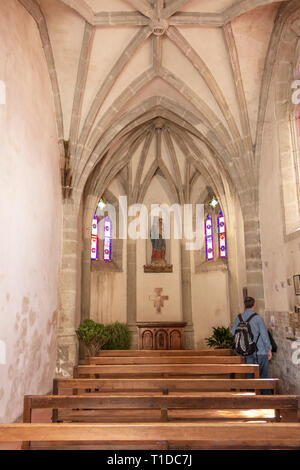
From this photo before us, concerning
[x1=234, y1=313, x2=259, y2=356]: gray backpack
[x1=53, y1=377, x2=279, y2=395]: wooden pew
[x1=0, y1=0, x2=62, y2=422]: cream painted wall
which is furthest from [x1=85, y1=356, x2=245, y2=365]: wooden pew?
[x1=53, y1=377, x2=279, y2=395]: wooden pew

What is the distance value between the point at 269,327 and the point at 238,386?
14.9 ft

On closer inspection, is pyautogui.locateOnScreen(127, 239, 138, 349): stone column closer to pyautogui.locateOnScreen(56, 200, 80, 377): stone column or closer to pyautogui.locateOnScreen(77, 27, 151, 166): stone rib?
pyautogui.locateOnScreen(56, 200, 80, 377): stone column

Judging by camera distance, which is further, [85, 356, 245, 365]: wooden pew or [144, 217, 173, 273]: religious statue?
[144, 217, 173, 273]: religious statue

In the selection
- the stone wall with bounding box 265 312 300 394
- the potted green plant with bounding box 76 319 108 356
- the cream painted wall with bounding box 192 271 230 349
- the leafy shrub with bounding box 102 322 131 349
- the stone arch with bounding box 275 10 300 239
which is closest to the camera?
the stone wall with bounding box 265 312 300 394

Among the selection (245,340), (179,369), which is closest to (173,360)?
(179,369)

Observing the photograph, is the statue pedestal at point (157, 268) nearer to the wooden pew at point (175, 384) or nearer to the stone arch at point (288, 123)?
the stone arch at point (288, 123)

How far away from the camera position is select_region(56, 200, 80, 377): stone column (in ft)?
30.2

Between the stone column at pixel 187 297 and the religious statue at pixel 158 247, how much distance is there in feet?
2.51

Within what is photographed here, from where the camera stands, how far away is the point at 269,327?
8789mm

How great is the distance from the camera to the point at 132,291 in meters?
15.4

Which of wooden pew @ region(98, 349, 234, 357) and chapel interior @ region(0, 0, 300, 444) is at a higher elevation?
chapel interior @ region(0, 0, 300, 444)

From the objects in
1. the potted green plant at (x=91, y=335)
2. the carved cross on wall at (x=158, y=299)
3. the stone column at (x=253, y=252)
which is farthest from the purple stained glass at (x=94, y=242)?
the stone column at (x=253, y=252)

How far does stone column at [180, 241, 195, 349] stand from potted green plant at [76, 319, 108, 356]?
16.9 ft
